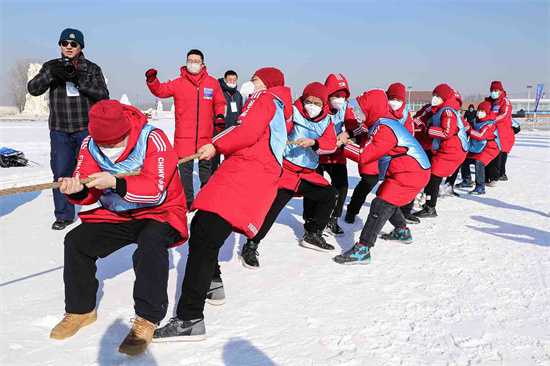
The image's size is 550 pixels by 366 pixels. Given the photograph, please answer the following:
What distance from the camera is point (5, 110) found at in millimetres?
78875

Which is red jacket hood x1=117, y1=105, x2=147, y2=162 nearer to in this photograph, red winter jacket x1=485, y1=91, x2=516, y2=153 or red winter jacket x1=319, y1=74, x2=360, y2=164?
red winter jacket x1=319, y1=74, x2=360, y2=164

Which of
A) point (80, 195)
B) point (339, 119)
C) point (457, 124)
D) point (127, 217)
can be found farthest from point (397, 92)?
point (80, 195)

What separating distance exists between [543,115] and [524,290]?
4945cm

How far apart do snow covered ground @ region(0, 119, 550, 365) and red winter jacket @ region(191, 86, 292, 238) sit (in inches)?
28.9

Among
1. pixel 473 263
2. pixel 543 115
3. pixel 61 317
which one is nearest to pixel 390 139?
pixel 473 263

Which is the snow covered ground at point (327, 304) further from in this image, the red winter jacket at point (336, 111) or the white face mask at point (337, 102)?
the white face mask at point (337, 102)

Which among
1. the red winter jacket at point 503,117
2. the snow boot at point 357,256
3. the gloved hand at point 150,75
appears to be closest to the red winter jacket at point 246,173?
the snow boot at point 357,256

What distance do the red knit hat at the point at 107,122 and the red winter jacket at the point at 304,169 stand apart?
1.94 m

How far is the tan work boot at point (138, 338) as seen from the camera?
2.43 meters

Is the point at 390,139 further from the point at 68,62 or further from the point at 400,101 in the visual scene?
the point at 68,62

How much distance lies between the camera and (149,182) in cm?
258

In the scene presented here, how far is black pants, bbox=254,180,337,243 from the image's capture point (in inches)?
161

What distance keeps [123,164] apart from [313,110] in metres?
2.01

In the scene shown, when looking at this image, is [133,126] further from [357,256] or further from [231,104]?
[231,104]
